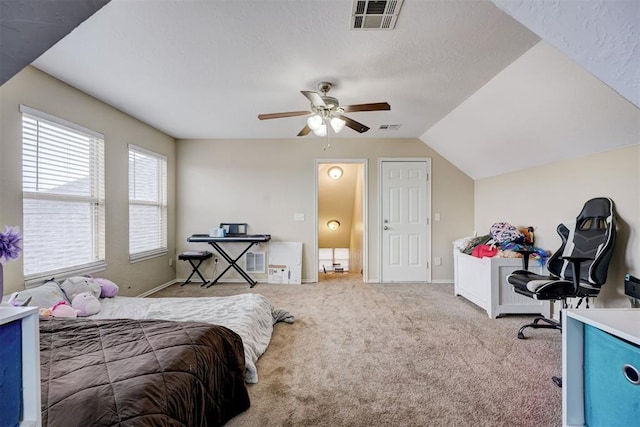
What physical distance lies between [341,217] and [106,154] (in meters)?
4.83

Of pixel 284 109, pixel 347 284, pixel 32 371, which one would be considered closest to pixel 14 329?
pixel 32 371

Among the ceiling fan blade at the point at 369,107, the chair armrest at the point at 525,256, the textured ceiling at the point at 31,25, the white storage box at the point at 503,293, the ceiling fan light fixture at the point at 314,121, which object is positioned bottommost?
the white storage box at the point at 503,293

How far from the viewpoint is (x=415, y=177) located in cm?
455

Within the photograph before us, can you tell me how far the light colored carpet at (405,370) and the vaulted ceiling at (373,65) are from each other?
5.56 feet

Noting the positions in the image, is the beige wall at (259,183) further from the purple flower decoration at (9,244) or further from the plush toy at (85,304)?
the purple flower decoration at (9,244)

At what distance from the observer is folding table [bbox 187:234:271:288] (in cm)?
413

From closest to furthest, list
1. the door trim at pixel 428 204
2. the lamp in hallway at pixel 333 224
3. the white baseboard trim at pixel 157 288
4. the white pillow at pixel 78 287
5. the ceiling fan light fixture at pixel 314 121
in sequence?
the white pillow at pixel 78 287 < the ceiling fan light fixture at pixel 314 121 < the white baseboard trim at pixel 157 288 < the door trim at pixel 428 204 < the lamp in hallway at pixel 333 224

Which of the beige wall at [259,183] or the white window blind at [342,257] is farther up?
the beige wall at [259,183]

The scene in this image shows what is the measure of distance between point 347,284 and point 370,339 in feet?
6.42

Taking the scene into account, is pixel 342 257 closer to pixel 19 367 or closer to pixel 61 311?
pixel 61 311

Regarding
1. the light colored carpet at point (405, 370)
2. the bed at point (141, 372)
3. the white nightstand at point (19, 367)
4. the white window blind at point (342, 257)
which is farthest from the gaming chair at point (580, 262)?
the white window blind at point (342, 257)

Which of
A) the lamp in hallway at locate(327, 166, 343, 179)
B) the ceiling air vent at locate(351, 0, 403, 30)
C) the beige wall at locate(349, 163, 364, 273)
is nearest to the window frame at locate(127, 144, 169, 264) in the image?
the lamp in hallway at locate(327, 166, 343, 179)

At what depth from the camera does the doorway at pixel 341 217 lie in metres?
5.98

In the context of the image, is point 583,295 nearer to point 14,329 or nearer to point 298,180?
point 14,329
